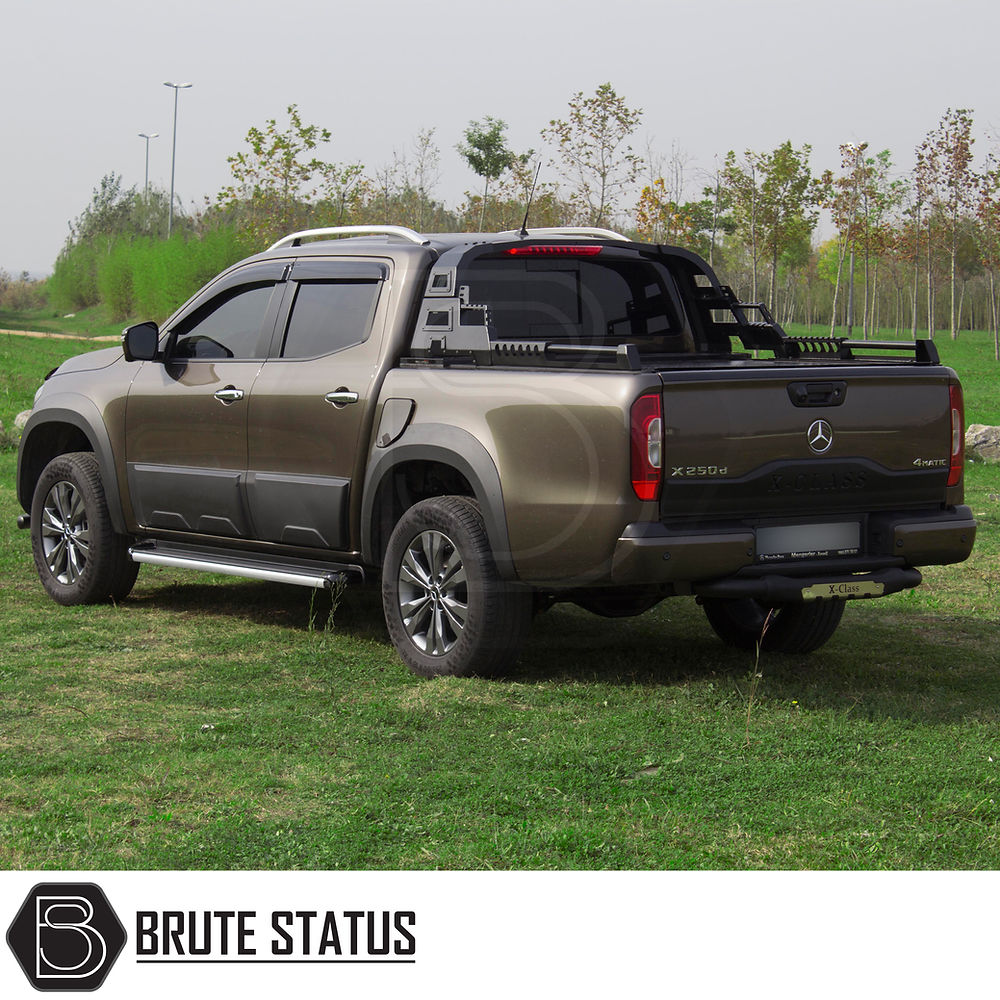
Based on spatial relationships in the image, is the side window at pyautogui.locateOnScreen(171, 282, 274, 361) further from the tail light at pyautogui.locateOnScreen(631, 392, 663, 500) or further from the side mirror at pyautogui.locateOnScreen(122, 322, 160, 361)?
the tail light at pyautogui.locateOnScreen(631, 392, 663, 500)

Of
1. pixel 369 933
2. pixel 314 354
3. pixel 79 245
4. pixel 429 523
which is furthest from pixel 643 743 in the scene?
pixel 79 245

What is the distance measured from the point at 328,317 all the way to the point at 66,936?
4.07 meters

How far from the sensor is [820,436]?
5.74 metres

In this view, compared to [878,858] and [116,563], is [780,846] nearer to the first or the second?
[878,858]

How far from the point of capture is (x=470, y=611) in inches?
237

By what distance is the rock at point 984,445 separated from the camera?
15969 mm

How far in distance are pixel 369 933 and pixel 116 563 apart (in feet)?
17.0

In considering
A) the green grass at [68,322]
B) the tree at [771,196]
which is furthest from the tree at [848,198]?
the green grass at [68,322]

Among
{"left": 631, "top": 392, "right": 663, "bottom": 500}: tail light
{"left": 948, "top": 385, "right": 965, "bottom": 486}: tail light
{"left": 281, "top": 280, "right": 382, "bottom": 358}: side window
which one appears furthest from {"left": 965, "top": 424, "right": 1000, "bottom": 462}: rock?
{"left": 631, "top": 392, "right": 663, "bottom": 500}: tail light

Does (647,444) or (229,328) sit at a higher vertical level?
(229,328)

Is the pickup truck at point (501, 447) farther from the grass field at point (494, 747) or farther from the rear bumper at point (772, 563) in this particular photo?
the grass field at point (494, 747)

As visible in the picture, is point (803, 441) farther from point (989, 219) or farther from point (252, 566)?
point (989, 219)

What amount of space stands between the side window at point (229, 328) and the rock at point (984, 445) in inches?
421

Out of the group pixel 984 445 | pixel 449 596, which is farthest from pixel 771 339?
pixel 984 445
